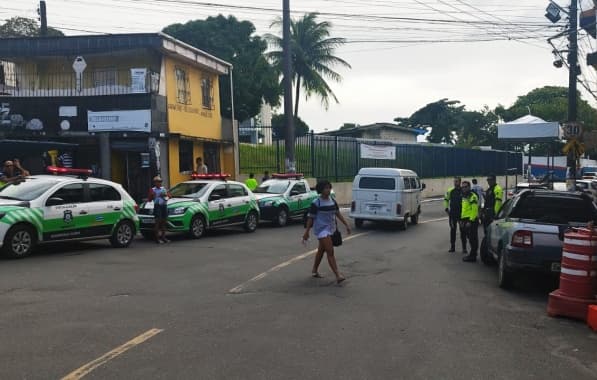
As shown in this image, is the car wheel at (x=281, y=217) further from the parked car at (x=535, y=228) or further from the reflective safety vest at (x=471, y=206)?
the parked car at (x=535, y=228)


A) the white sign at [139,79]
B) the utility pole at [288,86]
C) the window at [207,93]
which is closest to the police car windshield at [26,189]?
the white sign at [139,79]

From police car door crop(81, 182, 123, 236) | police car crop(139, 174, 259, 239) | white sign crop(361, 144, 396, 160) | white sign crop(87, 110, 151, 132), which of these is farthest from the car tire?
white sign crop(361, 144, 396, 160)

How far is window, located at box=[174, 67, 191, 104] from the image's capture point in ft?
80.3

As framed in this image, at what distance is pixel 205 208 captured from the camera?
16281mm

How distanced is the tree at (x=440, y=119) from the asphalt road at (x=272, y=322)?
2485 inches

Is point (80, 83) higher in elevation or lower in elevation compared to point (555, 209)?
higher

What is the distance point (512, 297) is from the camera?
362 inches

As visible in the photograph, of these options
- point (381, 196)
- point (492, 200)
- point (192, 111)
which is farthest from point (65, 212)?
point (192, 111)

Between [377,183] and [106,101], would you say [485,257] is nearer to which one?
[377,183]

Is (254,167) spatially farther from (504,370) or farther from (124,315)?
(504,370)

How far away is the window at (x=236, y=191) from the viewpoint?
1742cm

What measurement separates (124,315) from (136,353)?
5.37 feet

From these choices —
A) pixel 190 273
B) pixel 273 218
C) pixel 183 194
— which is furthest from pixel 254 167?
pixel 190 273

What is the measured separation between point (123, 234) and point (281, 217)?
692cm
